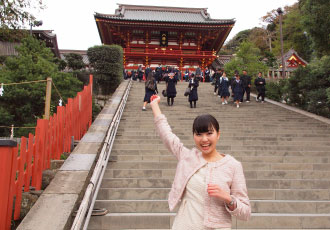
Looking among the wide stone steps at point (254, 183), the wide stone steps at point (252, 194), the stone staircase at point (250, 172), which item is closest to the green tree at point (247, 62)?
the stone staircase at point (250, 172)

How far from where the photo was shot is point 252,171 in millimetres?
5082

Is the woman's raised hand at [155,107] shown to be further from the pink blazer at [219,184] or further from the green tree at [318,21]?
the green tree at [318,21]

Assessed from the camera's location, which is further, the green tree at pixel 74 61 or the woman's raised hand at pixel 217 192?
the green tree at pixel 74 61

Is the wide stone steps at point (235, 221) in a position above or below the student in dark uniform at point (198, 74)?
below

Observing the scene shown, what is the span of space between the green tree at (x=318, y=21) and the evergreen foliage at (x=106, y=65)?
31.4 ft

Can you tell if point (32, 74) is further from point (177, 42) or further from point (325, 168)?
point (177, 42)

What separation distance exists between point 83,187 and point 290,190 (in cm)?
297

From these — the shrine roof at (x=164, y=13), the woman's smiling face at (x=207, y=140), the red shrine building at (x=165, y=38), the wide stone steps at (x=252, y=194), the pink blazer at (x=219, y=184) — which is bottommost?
the wide stone steps at (x=252, y=194)

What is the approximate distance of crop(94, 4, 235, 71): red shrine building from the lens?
2364 centimetres

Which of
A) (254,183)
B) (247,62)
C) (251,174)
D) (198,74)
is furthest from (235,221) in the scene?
(247,62)

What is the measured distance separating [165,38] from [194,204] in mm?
24579

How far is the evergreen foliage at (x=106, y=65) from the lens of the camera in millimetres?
16156

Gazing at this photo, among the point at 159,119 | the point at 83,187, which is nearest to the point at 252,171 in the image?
the point at 83,187

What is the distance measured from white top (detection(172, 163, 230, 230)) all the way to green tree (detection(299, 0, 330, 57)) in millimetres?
8708
